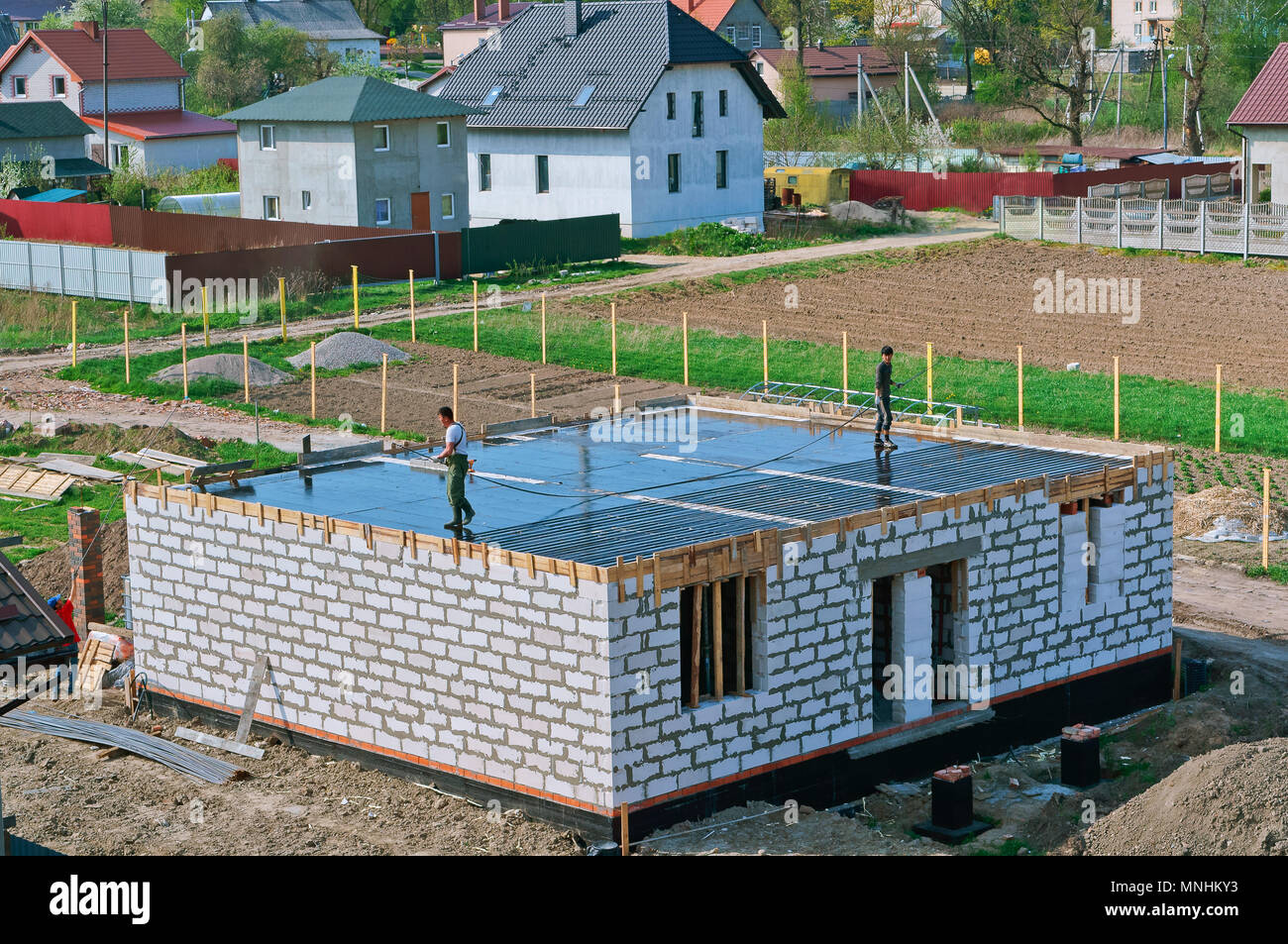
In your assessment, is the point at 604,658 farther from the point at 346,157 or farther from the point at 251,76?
the point at 251,76

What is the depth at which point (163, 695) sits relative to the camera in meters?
23.4

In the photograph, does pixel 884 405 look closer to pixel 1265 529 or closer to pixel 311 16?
pixel 1265 529

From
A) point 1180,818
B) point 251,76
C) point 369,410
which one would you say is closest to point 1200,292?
point 369,410

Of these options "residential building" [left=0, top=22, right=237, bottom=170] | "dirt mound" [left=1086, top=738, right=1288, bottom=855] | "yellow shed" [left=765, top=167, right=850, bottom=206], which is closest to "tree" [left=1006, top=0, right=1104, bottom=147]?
Result: "yellow shed" [left=765, top=167, right=850, bottom=206]

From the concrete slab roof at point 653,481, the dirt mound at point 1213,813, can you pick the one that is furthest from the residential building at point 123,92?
the dirt mound at point 1213,813

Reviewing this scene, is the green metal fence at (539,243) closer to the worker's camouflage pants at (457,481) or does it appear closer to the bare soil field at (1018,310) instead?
the bare soil field at (1018,310)

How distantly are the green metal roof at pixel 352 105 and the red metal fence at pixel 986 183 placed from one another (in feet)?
55.7

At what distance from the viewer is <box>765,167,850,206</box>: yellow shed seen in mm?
69188

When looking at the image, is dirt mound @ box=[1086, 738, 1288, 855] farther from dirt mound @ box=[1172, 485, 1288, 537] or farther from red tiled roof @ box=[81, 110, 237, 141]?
red tiled roof @ box=[81, 110, 237, 141]

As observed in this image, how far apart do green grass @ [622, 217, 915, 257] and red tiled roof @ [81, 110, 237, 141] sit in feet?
89.9

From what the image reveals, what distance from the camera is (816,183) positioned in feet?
228
